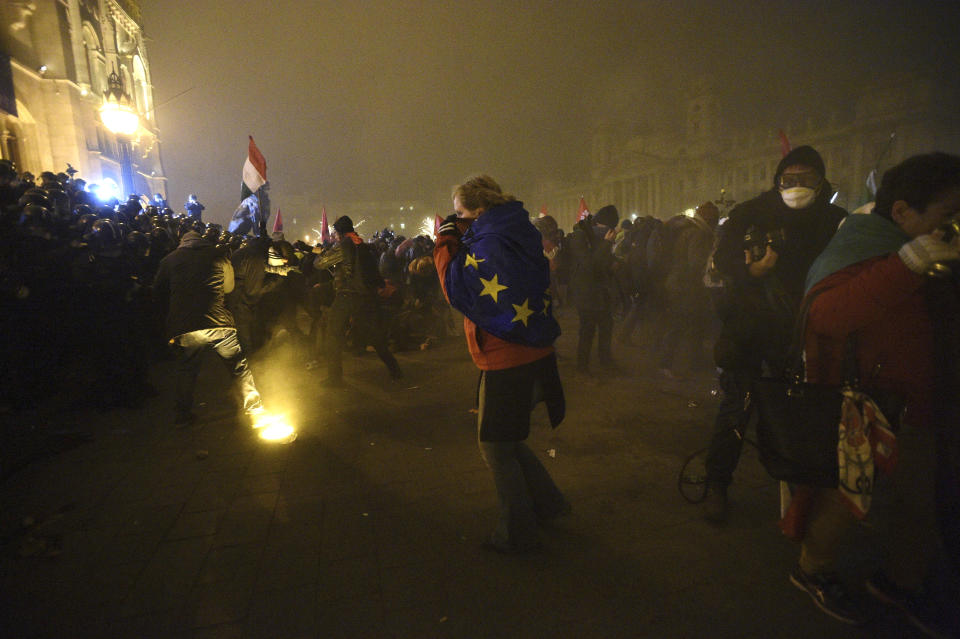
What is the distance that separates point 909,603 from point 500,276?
2562 mm

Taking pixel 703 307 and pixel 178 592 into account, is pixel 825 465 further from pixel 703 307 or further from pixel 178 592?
pixel 703 307

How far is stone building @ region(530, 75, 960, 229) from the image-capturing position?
5538 cm


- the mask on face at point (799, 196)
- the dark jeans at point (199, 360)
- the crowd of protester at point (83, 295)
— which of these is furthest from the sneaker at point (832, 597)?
the dark jeans at point (199, 360)

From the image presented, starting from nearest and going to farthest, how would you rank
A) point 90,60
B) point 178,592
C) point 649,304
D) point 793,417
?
point 793,417 → point 178,592 → point 649,304 → point 90,60

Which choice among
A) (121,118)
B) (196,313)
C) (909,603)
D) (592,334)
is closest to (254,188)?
(196,313)

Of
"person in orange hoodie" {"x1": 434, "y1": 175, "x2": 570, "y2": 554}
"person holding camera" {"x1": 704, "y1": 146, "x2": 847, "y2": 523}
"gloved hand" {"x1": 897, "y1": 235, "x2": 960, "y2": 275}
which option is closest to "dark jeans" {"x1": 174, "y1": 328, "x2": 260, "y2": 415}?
"person in orange hoodie" {"x1": 434, "y1": 175, "x2": 570, "y2": 554}

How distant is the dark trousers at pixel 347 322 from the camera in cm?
653

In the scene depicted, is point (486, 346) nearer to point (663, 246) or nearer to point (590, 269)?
point (590, 269)

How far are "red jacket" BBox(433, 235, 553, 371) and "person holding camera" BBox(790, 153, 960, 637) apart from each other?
1365 millimetres

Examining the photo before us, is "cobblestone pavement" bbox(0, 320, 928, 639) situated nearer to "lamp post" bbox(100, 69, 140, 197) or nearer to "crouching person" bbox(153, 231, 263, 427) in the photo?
"crouching person" bbox(153, 231, 263, 427)

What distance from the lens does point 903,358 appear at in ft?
7.01

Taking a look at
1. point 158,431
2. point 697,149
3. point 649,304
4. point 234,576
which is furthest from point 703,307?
point 697,149

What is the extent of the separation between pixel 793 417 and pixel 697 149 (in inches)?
3507

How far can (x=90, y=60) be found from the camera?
90.8ft
